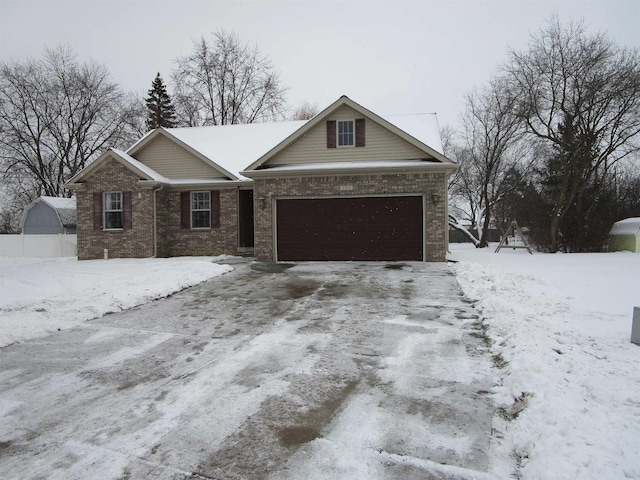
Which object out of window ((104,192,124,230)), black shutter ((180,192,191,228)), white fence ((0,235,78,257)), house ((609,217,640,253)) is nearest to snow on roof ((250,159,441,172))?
black shutter ((180,192,191,228))

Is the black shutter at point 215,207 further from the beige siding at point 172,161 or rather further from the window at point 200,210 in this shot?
the beige siding at point 172,161

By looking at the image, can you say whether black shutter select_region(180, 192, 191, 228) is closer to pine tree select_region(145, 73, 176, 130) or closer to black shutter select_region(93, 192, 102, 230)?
black shutter select_region(93, 192, 102, 230)

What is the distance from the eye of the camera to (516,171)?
1219 inches

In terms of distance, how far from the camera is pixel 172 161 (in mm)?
17422

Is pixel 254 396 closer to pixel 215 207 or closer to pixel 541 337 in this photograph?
pixel 541 337

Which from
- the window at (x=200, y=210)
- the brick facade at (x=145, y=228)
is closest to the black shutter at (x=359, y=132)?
the brick facade at (x=145, y=228)

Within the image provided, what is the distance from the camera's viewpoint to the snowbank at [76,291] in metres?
6.83

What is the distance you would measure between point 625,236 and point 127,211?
21479 millimetres

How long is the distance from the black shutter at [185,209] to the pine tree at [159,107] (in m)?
23.5

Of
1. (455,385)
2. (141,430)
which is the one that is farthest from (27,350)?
(455,385)

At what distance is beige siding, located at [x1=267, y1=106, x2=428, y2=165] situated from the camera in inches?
552

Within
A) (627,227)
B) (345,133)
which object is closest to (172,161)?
(345,133)

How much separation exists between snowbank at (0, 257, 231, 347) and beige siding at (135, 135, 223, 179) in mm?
5154

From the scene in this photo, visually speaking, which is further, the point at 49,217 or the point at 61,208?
the point at 61,208
